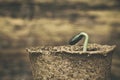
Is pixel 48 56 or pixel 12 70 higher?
pixel 48 56

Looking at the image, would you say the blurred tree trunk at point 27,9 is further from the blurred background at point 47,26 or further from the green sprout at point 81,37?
the green sprout at point 81,37

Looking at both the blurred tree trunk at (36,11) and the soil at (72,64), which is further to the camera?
the blurred tree trunk at (36,11)

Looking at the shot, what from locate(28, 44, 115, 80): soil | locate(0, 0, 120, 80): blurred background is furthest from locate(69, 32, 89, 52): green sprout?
locate(0, 0, 120, 80): blurred background

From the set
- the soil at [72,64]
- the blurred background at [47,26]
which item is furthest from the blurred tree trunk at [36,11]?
the soil at [72,64]

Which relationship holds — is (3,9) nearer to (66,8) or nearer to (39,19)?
(39,19)

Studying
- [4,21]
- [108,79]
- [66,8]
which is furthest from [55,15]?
[108,79]
